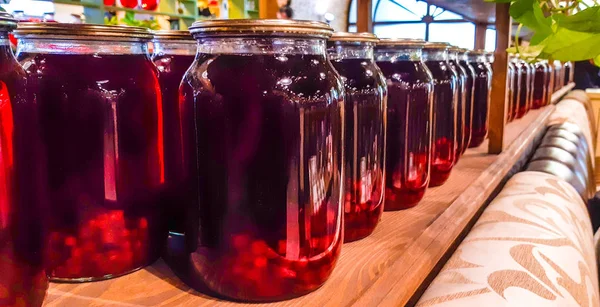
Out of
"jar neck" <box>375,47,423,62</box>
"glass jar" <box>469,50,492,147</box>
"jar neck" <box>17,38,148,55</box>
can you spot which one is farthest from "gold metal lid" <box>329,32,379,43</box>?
"glass jar" <box>469,50,492,147</box>

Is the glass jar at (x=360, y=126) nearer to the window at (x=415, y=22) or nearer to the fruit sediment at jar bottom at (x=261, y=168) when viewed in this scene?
the fruit sediment at jar bottom at (x=261, y=168)

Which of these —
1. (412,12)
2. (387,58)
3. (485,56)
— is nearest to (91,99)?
(387,58)

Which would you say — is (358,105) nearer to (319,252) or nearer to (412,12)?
(319,252)

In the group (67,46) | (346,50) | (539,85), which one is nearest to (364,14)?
Answer: (346,50)

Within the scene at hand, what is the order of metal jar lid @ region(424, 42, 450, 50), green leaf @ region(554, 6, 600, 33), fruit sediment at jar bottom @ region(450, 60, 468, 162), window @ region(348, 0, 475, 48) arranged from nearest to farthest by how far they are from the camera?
1. green leaf @ region(554, 6, 600, 33)
2. metal jar lid @ region(424, 42, 450, 50)
3. fruit sediment at jar bottom @ region(450, 60, 468, 162)
4. window @ region(348, 0, 475, 48)

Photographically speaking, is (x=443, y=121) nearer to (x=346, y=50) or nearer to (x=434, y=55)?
(x=434, y=55)

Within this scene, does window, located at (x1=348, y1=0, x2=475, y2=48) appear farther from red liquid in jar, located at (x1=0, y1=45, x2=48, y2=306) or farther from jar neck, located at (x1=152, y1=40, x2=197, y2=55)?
red liquid in jar, located at (x1=0, y1=45, x2=48, y2=306)

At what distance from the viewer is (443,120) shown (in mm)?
875

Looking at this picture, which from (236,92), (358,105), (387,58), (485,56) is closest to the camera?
(236,92)

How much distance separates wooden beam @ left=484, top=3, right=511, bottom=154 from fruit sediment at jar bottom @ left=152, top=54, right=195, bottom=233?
2.77 ft

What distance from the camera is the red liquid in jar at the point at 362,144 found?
0.58 m

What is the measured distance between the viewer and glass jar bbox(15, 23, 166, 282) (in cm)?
45

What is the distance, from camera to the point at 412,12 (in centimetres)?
720

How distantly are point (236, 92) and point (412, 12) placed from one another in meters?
7.15
